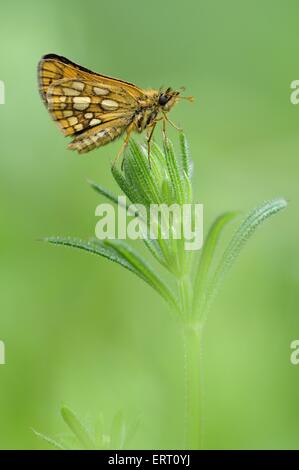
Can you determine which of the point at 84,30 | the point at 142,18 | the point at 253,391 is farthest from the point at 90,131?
the point at 142,18

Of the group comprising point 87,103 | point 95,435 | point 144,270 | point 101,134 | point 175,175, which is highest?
point 87,103

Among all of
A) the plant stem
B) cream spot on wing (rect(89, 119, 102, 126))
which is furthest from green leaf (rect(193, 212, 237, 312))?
cream spot on wing (rect(89, 119, 102, 126))

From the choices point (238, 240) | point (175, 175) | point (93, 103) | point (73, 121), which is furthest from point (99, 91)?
point (238, 240)

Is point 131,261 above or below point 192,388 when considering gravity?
above

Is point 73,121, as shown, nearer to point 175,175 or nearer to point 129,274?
point 175,175

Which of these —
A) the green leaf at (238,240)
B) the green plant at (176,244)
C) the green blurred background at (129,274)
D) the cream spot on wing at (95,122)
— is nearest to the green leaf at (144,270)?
the green plant at (176,244)

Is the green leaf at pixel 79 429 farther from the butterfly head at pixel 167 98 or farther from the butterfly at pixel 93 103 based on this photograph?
the butterfly head at pixel 167 98

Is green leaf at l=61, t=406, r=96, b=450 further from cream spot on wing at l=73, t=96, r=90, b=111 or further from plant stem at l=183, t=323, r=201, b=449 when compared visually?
cream spot on wing at l=73, t=96, r=90, b=111
